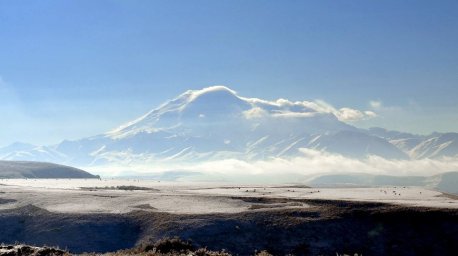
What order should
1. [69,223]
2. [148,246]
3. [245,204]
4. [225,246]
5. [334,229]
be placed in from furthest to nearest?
[245,204], [69,223], [334,229], [225,246], [148,246]

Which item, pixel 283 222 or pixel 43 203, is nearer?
pixel 283 222

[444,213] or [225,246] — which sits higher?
[444,213]

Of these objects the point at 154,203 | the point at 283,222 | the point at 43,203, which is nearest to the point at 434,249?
the point at 283,222

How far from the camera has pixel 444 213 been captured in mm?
63312

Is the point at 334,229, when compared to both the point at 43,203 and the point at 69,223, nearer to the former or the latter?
the point at 69,223

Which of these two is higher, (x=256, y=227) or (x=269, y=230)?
(x=256, y=227)

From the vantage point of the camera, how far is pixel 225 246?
54.6 meters

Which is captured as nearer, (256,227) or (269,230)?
(269,230)

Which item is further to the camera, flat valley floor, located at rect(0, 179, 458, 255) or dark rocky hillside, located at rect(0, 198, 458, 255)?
flat valley floor, located at rect(0, 179, 458, 255)

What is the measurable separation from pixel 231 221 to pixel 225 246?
6590 millimetres

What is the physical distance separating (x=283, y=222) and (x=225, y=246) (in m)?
8.73

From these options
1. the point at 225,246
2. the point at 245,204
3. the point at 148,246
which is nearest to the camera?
the point at 148,246

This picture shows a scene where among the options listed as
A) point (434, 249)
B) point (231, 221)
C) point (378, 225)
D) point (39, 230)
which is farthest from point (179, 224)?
point (434, 249)

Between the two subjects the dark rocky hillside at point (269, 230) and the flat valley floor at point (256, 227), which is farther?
the flat valley floor at point (256, 227)
